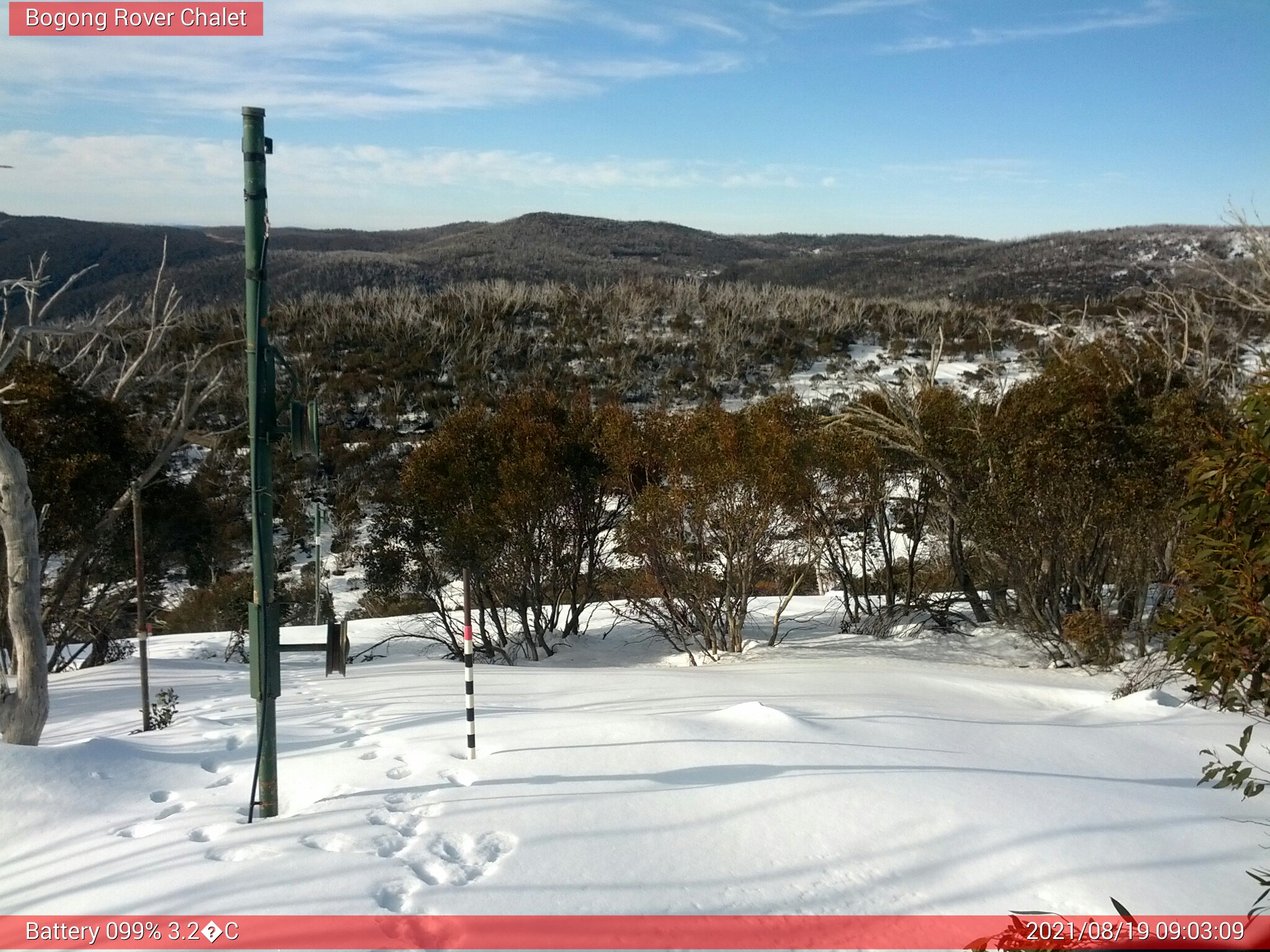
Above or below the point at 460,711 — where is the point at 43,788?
above

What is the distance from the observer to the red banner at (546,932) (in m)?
3.70

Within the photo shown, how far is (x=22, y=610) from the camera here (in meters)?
7.62

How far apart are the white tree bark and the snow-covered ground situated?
0.82m

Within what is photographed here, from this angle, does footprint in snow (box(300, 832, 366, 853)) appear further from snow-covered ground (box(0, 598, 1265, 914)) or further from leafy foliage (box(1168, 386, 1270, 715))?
leafy foliage (box(1168, 386, 1270, 715))

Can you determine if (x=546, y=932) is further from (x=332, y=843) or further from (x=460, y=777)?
(x=460, y=777)

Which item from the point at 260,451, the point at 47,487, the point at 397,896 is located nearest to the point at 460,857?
the point at 397,896

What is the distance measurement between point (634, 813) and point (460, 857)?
3.40 ft

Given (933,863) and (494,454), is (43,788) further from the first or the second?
(494,454)

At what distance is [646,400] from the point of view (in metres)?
40.2

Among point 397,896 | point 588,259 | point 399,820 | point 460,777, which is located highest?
point 588,259

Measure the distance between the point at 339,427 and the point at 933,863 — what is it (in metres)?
34.8

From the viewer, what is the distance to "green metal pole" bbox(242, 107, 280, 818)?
4.83m

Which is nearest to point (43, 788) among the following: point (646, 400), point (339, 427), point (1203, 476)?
point (1203, 476)

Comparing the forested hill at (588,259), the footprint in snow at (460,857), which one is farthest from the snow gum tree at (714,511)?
the forested hill at (588,259)
